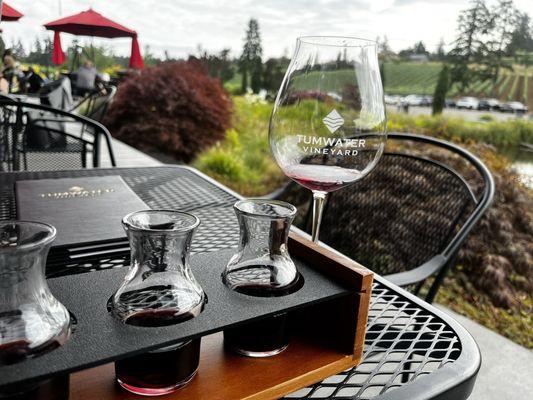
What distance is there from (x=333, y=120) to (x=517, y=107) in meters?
3.77

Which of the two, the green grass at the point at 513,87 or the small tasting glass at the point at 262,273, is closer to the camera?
the small tasting glass at the point at 262,273

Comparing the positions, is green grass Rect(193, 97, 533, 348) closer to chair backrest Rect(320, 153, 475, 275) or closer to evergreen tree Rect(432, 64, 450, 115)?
evergreen tree Rect(432, 64, 450, 115)

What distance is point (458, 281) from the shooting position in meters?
2.37

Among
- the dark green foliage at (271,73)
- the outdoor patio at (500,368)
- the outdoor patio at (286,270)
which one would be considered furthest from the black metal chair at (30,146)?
the dark green foliage at (271,73)

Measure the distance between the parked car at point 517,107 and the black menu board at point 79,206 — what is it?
11.8ft

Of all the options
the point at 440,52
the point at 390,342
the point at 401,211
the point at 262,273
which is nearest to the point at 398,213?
the point at 401,211

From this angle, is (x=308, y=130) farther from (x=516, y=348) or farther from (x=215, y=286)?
(x=516, y=348)

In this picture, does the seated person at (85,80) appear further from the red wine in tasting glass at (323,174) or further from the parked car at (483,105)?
the red wine in tasting glass at (323,174)

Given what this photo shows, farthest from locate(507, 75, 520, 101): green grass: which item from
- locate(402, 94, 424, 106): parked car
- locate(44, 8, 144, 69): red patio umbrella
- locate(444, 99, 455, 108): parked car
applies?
locate(44, 8, 144, 69): red patio umbrella

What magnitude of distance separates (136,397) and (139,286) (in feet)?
0.26

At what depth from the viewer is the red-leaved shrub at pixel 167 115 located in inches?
209

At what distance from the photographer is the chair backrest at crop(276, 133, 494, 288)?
117cm

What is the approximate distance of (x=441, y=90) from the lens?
4.09 m

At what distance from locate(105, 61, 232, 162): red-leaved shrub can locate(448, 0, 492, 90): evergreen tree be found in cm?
284
